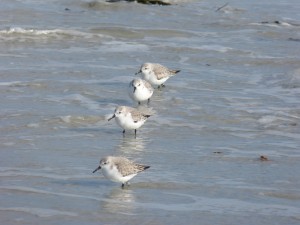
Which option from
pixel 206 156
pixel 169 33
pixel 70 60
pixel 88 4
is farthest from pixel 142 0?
pixel 206 156

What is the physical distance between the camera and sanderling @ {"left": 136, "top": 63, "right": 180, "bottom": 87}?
49.0 ft

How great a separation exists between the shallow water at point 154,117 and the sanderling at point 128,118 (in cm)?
17

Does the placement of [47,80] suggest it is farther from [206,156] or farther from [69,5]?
[69,5]

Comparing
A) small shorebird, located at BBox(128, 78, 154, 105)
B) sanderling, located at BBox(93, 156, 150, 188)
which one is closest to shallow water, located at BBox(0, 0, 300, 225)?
sanderling, located at BBox(93, 156, 150, 188)

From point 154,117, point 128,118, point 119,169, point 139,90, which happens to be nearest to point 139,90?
point 139,90

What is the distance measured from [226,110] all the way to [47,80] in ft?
10.2

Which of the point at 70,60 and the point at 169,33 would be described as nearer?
the point at 70,60

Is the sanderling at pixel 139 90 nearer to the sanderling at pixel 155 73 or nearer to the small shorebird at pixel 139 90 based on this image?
the small shorebird at pixel 139 90

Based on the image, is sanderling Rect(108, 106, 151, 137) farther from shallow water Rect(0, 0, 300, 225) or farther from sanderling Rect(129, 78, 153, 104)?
sanderling Rect(129, 78, 153, 104)

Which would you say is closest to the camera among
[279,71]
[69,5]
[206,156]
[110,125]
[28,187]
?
[28,187]

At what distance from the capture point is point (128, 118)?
38.4 feet

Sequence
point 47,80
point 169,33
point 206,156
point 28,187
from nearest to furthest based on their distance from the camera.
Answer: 1. point 28,187
2. point 206,156
3. point 47,80
4. point 169,33

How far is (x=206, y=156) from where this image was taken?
1081 centimetres

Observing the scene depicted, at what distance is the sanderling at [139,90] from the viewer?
13.6 m
